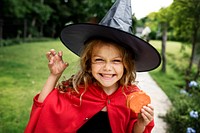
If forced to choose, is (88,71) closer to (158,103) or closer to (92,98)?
(92,98)

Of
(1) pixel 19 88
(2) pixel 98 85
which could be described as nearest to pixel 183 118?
(2) pixel 98 85

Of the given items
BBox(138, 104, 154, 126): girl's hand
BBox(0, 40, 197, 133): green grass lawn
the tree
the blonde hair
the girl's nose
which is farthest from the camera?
the tree

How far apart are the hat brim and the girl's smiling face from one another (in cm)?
8

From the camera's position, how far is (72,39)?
7.42 ft

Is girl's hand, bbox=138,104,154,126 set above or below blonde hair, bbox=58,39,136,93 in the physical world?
below

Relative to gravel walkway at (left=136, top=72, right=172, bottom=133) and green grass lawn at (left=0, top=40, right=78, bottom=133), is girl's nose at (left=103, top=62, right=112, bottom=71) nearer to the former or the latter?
green grass lawn at (left=0, top=40, right=78, bottom=133)

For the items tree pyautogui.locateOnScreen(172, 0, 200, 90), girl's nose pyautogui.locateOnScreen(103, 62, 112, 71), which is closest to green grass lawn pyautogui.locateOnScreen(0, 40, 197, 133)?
girl's nose pyautogui.locateOnScreen(103, 62, 112, 71)

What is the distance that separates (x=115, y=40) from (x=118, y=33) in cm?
11

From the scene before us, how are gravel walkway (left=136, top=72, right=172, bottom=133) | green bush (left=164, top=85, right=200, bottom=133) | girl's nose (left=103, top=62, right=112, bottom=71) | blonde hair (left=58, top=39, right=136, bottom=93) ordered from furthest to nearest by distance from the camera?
gravel walkway (left=136, top=72, right=172, bottom=133)
green bush (left=164, top=85, right=200, bottom=133)
blonde hair (left=58, top=39, right=136, bottom=93)
girl's nose (left=103, top=62, right=112, bottom=71)

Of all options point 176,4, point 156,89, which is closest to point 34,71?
point 156,89

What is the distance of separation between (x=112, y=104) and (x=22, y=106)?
3280 millimetres

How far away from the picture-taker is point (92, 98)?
217 centimetres

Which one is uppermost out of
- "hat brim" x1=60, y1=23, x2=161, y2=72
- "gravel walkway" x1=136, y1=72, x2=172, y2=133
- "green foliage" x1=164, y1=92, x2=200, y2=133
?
"hat brim" x1=60, y1=23, x2=161, y2=72

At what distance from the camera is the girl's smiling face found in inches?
81.4
